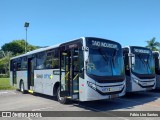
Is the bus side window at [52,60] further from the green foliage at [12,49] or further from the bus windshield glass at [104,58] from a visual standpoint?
the green foliage at [12,49]

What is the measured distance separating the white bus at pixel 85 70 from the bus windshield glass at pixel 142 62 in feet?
8.09

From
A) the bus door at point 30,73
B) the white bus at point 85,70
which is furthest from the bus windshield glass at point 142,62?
the bus door at point 30,73

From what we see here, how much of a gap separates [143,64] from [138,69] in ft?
1.84

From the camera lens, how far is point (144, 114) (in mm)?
10508

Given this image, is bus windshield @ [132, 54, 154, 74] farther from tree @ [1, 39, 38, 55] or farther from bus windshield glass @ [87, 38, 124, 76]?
tree @ [1, 39, 38, 55]

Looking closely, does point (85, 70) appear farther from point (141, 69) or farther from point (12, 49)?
point (12, 49)

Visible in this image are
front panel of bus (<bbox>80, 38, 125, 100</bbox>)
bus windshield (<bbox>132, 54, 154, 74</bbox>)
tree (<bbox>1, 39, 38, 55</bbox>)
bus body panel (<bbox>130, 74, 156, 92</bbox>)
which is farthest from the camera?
tree (<bbox>1, 39, 38, 55</bbox>)

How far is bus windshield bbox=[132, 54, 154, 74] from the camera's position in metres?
15.3

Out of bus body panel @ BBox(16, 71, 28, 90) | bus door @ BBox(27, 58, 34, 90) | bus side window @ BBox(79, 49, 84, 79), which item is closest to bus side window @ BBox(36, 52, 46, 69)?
bus door @ BBox(27, 58, 34, 90)

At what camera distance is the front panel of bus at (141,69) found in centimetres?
1511

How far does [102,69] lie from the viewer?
12.0 m

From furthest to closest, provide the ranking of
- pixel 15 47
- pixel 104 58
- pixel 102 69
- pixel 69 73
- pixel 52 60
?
pixel 15 47, pixel 52 60, pixel 69 73, pixel 104 58, pixel 102 69

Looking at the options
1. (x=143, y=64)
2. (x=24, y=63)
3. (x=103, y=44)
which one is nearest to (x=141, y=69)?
(x=143, y=64)

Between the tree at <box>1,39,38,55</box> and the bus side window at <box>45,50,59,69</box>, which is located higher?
the tree at <box>1,39,38,55</box>
